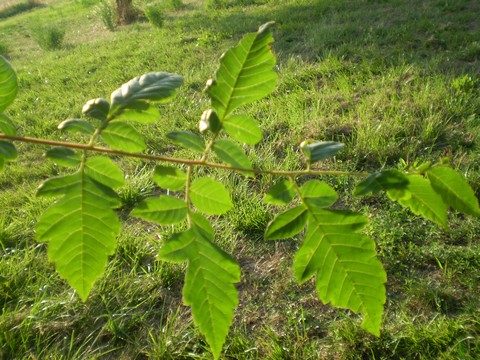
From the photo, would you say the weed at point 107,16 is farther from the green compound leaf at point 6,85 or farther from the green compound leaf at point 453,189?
the green compound leaf at point 453,189

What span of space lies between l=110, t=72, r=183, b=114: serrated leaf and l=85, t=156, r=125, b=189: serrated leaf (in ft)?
0.25

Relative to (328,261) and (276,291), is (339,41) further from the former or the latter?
(328,261)

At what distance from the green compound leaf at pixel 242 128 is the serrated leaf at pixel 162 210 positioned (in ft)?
0.36

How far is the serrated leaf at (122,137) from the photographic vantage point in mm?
548

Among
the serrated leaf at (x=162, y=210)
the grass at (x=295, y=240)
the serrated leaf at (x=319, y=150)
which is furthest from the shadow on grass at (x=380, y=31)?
the serrated leaf at (x=162, y=210)

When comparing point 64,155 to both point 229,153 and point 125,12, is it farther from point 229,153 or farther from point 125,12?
point 125,12

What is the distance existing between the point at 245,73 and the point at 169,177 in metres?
0.16

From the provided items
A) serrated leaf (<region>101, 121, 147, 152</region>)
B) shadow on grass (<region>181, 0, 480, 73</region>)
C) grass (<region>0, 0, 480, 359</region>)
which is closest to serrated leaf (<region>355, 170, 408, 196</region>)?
serrated leaf (<region>101, 121, 147, 152</region>)

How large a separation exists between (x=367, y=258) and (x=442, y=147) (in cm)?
243

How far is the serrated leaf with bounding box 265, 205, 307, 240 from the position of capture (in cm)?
53

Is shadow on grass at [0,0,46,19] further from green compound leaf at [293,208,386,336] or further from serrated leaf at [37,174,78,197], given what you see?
green compound leaf at [293,208,386,336]

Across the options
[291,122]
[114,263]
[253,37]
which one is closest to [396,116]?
[291,122]

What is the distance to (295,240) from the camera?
2.21 meters

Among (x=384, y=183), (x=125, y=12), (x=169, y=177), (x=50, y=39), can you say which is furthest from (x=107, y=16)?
(x=384, y=183)
